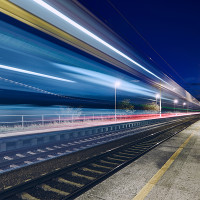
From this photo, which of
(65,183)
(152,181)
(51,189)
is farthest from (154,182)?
(51,189)

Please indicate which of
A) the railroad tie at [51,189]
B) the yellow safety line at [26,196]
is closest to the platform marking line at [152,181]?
the railroad tie at [51,189]

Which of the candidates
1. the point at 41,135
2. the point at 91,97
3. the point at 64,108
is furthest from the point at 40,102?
the point at 41,135

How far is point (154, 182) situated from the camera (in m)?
4.55

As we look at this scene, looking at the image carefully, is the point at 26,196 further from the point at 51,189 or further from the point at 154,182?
Answer: the point at 154,182

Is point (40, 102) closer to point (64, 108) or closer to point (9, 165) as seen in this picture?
point (64, 108)

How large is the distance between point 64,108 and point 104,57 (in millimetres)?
20452

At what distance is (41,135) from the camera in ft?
29.9

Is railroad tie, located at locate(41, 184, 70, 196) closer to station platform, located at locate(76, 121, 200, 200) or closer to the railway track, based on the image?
the railway track

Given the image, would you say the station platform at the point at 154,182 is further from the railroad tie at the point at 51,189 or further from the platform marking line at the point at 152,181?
the railroad tie at the point at 51,189

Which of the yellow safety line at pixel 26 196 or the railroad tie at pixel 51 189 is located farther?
the railroad tie at pixel 51 189

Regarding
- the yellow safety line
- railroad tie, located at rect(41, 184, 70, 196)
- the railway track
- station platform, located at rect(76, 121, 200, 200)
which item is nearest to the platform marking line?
station platform, located at rect(76, 121, 200, 200)

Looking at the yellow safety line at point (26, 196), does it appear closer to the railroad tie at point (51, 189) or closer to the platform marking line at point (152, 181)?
the railroad tie at point (51, 189)

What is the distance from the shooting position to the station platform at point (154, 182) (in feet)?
12.7

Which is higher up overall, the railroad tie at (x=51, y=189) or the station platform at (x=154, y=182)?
the station platform at (x=154, y=182)
